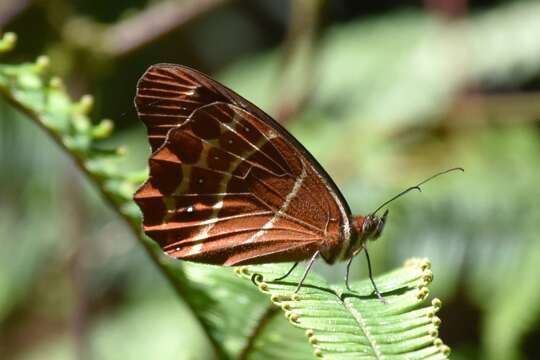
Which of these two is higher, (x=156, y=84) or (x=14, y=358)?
(x=156, y=84)

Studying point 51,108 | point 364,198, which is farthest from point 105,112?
point 51,108

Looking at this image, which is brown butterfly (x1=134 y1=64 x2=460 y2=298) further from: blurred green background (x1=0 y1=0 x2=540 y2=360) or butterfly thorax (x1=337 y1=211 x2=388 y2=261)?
blurred green background (x1=0 y1=0 x2=540 y2=360)

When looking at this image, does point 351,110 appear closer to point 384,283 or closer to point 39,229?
point 39,229

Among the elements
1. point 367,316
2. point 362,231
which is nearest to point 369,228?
point 362,231

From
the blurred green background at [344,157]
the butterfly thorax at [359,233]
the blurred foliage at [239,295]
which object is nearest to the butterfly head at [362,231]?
the butterfly thorax at [359,233]

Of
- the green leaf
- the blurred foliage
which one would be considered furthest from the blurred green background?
the green leaf

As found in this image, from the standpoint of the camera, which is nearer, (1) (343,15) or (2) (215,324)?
(2) (215,324)
